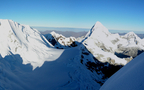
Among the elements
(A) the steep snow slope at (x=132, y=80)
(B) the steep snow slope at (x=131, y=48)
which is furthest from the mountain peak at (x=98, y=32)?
(A) the steep snow slope at (x=132, y=80)

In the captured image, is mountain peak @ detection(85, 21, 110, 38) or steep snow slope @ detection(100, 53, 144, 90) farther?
mountain peak @ detection(85, 21, 110, 38)

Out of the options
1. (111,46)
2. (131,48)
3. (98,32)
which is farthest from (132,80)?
(131,48)

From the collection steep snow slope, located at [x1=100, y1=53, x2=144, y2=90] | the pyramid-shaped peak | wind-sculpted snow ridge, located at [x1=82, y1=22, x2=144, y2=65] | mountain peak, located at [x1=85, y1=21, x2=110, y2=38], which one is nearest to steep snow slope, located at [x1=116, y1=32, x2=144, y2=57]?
wind-sculpted snow ridge, located at [x1=82, y1=22, x2=144, y2=65]

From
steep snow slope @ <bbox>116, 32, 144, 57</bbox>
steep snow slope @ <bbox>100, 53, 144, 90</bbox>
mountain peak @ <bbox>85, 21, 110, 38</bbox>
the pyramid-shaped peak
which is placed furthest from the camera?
the pyramid-shaped peak

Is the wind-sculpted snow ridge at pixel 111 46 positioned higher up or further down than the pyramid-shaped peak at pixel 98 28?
further down

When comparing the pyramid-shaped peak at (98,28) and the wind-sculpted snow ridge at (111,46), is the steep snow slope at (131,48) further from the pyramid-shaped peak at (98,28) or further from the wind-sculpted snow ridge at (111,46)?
the pyramid-shaped peak at (98,28)

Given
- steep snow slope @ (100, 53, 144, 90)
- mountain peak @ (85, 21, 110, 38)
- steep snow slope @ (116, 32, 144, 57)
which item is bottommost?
steep snow slope @ (116, 32, 144, 57)

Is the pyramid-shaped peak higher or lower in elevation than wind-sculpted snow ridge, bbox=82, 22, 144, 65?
higher

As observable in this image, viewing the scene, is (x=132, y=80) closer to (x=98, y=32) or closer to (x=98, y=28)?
(x=98, y=32)

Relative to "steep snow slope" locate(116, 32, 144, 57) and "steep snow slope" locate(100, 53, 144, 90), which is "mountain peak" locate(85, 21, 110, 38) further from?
"steep snow slope" locate(100, 53, 144, 90)

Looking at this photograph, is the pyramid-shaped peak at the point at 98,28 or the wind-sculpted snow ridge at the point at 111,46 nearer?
the wind-sculpted snow ridge at the point at 111,46

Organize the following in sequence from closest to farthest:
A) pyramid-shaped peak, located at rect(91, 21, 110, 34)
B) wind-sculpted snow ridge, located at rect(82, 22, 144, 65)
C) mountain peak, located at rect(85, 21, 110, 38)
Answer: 1. wind-sculpted snow ridge, located at rect(82, 22, 144, 65)
2. mountain peak, located at rect(85, 21, 110, 38)
3. pyramid-shaped peak, located at rect(91, 21, 110, 34)
